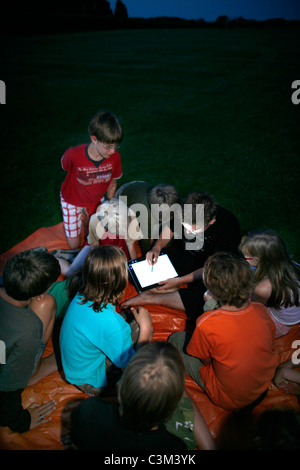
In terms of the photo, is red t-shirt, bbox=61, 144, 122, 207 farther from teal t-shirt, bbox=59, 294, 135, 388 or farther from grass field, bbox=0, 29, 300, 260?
teal t-shirt, bbox=59, 294, 135, 388

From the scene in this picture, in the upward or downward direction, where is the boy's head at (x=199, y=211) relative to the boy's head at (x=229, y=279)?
upward

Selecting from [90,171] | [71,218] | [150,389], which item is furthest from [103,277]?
[71,218]

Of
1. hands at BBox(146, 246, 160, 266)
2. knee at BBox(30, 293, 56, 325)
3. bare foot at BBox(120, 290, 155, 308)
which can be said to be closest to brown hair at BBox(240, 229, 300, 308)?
hands at BBox(146, 246, 160, 266)

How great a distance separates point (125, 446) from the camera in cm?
129

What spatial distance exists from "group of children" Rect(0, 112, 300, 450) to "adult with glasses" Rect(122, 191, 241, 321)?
0.02 metres

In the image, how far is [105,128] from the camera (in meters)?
2.88

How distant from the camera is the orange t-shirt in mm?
1719

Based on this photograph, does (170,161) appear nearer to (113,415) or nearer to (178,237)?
(178,237)

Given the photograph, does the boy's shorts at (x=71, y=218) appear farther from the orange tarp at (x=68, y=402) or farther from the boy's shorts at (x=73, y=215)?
the orange tarp at (x=68, y=402)

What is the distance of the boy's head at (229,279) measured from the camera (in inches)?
69.6

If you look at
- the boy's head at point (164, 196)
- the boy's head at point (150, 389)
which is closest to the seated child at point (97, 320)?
the boy's head at point (150, 389)

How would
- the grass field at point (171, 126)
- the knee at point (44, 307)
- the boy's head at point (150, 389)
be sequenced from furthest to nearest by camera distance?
the grass field at point (171, 126) → the knee at point (44, 307) → the boy's head at point (150, 389)
